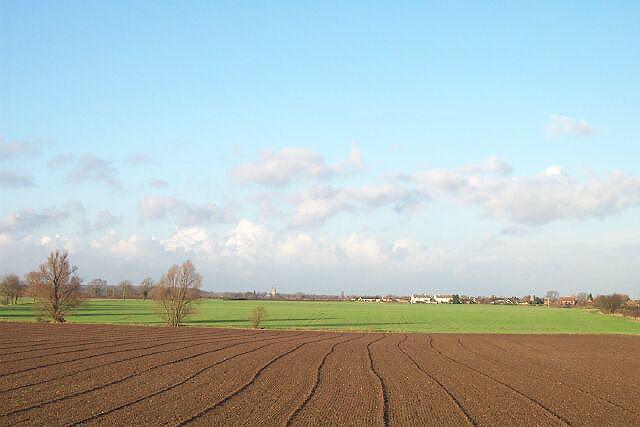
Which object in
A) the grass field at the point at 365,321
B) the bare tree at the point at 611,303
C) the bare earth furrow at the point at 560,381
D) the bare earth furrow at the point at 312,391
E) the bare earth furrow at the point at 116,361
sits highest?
the bare tree at the point at 611,303

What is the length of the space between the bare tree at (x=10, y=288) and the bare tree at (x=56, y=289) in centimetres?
5626

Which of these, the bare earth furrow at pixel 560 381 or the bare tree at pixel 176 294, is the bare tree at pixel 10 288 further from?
the bare earth furrow at pixel 560 381

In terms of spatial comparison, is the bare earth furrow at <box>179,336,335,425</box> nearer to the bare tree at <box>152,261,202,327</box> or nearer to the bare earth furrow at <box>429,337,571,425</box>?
the bare earth furrow at <box>429,337,571,425</box>

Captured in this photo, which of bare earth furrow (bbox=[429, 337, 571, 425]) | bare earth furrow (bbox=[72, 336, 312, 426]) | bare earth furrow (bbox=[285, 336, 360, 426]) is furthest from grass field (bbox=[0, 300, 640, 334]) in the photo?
bare earth furrow (bbox=[72, 336, 312, 426])

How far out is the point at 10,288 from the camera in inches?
4926

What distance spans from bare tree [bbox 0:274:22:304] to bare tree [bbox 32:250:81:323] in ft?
185

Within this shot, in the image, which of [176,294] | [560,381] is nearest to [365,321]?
[176,294]

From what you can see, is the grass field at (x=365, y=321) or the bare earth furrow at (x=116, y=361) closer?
the bare earth furrow at (x=116, y=361)

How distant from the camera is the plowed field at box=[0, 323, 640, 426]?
58.1 feet

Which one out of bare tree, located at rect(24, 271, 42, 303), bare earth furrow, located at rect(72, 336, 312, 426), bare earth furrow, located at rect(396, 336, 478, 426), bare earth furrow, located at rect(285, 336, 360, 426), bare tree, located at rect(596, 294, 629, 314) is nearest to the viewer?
bare earth furrow, located at rect(72, 336, 312, 426)

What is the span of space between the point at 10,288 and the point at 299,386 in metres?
119

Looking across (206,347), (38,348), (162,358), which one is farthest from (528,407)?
(38,348)

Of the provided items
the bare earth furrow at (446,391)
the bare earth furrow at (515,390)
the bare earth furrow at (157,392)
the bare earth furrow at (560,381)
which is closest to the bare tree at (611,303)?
the bare earth furrow at (560,381)

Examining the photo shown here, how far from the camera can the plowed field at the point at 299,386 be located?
1770 cm
